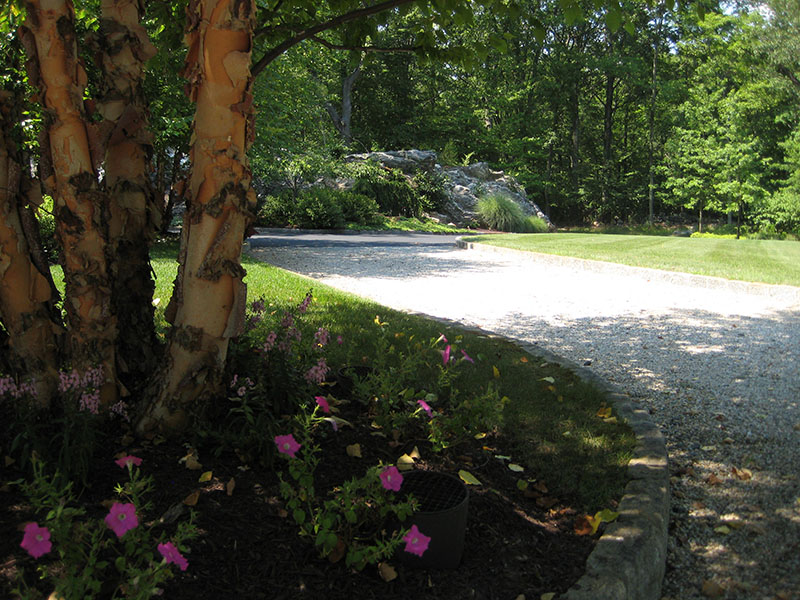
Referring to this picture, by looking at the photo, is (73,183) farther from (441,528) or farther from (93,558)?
(441,528)

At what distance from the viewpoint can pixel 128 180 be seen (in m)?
2.70

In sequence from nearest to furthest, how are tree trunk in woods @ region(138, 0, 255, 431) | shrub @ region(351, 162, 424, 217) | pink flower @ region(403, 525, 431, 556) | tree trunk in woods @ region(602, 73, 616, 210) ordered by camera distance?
1. pink flower @ region(403, 525, 431, 556)
2. tree trunk in woods @ region(138, 0, 255, 431)
3. shrub @ region(351, 162, 424, 217)
4. tree trunk in woods @ region(602, 73, 616, 210)

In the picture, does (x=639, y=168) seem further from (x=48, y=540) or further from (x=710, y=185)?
(x=48, y=540)

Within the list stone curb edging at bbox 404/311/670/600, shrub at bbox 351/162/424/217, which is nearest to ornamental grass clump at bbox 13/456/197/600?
stone curb edging at bbox 404/311/670/600

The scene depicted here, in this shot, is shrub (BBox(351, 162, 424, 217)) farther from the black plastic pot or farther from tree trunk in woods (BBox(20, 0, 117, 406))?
the black plastic pot

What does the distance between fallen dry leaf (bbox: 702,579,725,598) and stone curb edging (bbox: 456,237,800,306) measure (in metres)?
7.18

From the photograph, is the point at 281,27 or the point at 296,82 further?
the point at 296,82

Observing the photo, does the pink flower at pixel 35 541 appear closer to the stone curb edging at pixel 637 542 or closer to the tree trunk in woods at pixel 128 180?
the tree trunk in woods at pixel 128 180

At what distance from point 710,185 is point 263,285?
93.9 feet

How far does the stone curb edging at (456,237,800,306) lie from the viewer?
847cm

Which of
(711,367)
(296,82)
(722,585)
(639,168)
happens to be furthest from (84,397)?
(639,168)

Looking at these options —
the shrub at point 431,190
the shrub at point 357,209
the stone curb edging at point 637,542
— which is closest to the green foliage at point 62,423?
the stone curb edging at point 637,542

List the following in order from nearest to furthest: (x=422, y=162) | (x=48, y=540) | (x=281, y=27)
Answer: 1. (x=48, y=540)
2. (x=281, y=27)
3. (x=422, y=162)

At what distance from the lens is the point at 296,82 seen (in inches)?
557
